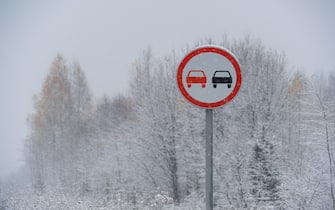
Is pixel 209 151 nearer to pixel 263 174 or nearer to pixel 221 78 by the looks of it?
pixel 221 78

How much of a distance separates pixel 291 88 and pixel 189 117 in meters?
4.99

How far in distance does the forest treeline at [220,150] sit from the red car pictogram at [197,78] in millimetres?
3150

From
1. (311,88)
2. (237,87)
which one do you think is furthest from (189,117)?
(237,87)

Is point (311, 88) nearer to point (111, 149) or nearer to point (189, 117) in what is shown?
point (189, 117)

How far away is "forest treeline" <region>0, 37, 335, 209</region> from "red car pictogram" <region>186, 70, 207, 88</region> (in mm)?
3150

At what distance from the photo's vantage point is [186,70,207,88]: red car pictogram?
304cm

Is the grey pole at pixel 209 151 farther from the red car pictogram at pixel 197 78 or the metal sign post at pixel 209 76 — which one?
the red car pictogram at pixel 197 78

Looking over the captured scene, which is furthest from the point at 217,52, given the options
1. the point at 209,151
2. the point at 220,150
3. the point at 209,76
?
the point at 220,150

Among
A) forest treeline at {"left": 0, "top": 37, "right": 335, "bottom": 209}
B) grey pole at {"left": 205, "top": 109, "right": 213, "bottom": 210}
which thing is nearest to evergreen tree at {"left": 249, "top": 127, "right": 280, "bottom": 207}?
forest treeline at {"left": 0, "top": 37, "right": 335, "bottom": 209}

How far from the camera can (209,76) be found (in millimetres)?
3027

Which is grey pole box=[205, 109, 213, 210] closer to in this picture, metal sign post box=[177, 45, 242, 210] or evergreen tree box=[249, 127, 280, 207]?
metal sign post box=[177, 45, 242, 210]

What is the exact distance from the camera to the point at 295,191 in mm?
9258

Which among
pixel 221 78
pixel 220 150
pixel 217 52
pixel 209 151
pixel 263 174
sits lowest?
pixel 263 174

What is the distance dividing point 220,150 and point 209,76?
12422 mm
